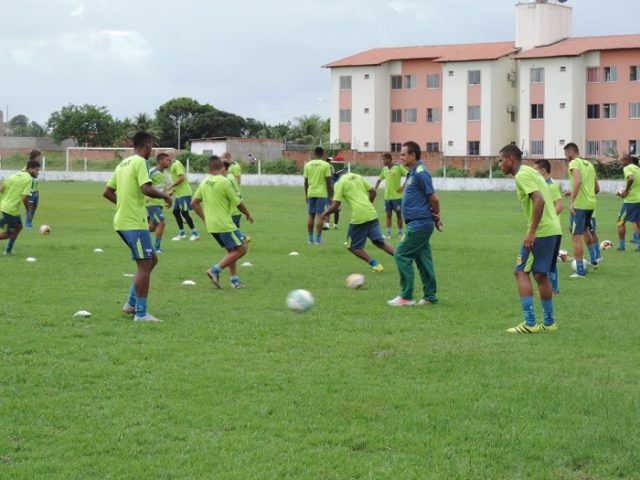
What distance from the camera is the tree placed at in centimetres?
10212

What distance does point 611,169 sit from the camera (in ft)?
186

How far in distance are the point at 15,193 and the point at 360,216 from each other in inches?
Result: 293

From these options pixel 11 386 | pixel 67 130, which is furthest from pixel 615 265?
pixel 67 130

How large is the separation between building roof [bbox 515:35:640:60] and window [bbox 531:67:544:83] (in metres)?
1.24

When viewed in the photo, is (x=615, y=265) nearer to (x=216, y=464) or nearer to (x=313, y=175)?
(x=313, y=175)

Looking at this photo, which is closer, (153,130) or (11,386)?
(11,386)

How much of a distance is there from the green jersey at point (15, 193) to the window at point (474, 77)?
61871mm

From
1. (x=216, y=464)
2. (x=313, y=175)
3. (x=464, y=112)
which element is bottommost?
(x=216, y=464)

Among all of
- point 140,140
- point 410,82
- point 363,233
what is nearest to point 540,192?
point 140,140

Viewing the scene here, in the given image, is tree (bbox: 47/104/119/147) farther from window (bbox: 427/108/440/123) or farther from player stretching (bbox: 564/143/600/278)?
player stretching (bbox: 564/143/600/278)

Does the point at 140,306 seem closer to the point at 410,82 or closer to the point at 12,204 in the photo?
the point at 12,204

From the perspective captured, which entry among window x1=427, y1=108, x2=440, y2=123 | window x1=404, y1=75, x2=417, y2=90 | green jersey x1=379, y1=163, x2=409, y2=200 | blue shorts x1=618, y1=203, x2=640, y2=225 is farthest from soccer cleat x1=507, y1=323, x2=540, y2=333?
window x1=404, y1=75, x2=417, y2=90

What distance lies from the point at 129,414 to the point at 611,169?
5256cm

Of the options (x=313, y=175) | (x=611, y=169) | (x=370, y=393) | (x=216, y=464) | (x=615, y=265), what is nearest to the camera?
(x=216, y=464)
